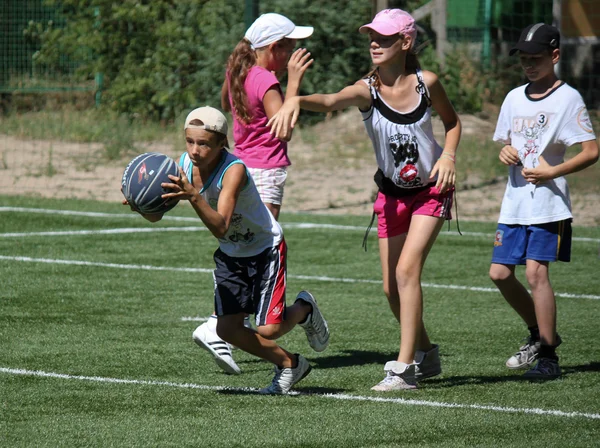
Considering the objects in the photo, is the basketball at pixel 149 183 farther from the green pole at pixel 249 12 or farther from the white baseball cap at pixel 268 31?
the green pole at pixel 249 12

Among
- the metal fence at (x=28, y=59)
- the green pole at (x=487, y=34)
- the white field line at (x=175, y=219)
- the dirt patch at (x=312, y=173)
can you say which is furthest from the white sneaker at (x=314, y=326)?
the metal fence at (x=28, y=59)

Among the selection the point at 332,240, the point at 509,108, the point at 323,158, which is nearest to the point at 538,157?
the point at 509,108

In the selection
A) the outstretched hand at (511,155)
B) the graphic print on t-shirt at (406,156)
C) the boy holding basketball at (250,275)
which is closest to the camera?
the boy holding basketball at (250,275)

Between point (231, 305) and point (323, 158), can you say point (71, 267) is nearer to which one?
point (231, 305)

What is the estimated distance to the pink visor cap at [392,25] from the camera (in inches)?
246

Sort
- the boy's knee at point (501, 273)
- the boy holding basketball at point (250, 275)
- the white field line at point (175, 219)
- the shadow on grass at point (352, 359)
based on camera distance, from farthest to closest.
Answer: the white field line at point (175, 219) < the shadow on grass at point (352, 359) < the boy's knee at point (501, 273) < the boy holding basketball at point (250, 275)

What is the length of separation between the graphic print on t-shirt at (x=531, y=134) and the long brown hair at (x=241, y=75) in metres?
1.75

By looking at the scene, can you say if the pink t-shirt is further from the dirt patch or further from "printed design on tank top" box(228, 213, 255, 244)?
the dirt patch

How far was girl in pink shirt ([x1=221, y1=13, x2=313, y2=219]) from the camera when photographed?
289 inches

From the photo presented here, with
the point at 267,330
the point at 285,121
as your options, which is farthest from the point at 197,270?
the point at 285,121

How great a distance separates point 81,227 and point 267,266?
24.8ft

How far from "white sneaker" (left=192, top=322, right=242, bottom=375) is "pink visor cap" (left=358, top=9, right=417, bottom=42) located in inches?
75.2

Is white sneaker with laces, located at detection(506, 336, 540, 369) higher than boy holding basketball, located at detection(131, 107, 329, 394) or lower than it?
lower

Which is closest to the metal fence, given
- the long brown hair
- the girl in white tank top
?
the long brown hair
